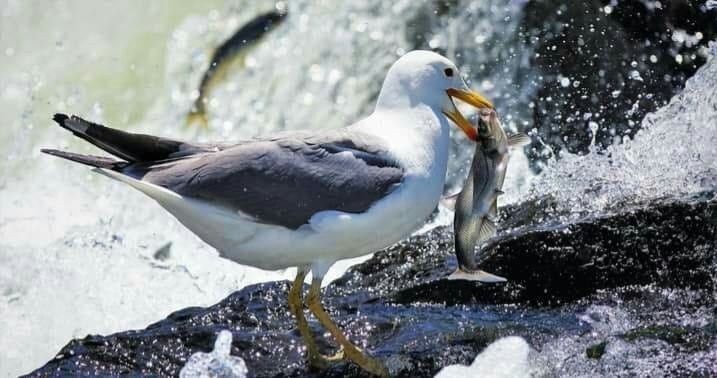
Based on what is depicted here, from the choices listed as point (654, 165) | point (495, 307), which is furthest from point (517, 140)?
point (654, 165)

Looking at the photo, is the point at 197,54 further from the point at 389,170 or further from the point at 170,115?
the point at 389,170

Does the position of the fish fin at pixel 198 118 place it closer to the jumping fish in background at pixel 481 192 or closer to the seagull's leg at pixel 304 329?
the seagull's leg at pixel 304 329

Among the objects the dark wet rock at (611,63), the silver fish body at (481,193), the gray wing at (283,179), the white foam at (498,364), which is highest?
the dark wet rock at (611,63)

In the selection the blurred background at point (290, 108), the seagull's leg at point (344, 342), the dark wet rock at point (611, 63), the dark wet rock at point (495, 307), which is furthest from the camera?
the dark wet rock at point (611, 63)

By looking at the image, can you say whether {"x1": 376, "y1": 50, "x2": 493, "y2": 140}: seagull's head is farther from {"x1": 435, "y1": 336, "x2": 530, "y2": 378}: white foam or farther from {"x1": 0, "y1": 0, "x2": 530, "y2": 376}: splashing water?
{"x1": 0, "y1": 0, "x2": 530, "y2": 376}: splashing water

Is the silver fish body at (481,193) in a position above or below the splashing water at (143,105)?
below

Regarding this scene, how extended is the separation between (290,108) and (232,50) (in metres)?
0.91

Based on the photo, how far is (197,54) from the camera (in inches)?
394

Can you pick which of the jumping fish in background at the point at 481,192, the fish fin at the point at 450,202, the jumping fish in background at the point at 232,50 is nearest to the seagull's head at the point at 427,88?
the jumping fish in background at the point at 481,192

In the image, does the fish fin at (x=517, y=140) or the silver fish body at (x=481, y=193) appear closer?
the silver fish body at (x=481, y=193)

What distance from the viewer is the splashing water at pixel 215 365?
14.9ft

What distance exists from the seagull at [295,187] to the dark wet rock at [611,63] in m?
3.36

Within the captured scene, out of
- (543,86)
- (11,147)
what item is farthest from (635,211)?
(11,147)

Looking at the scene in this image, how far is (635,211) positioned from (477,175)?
3.04ft
